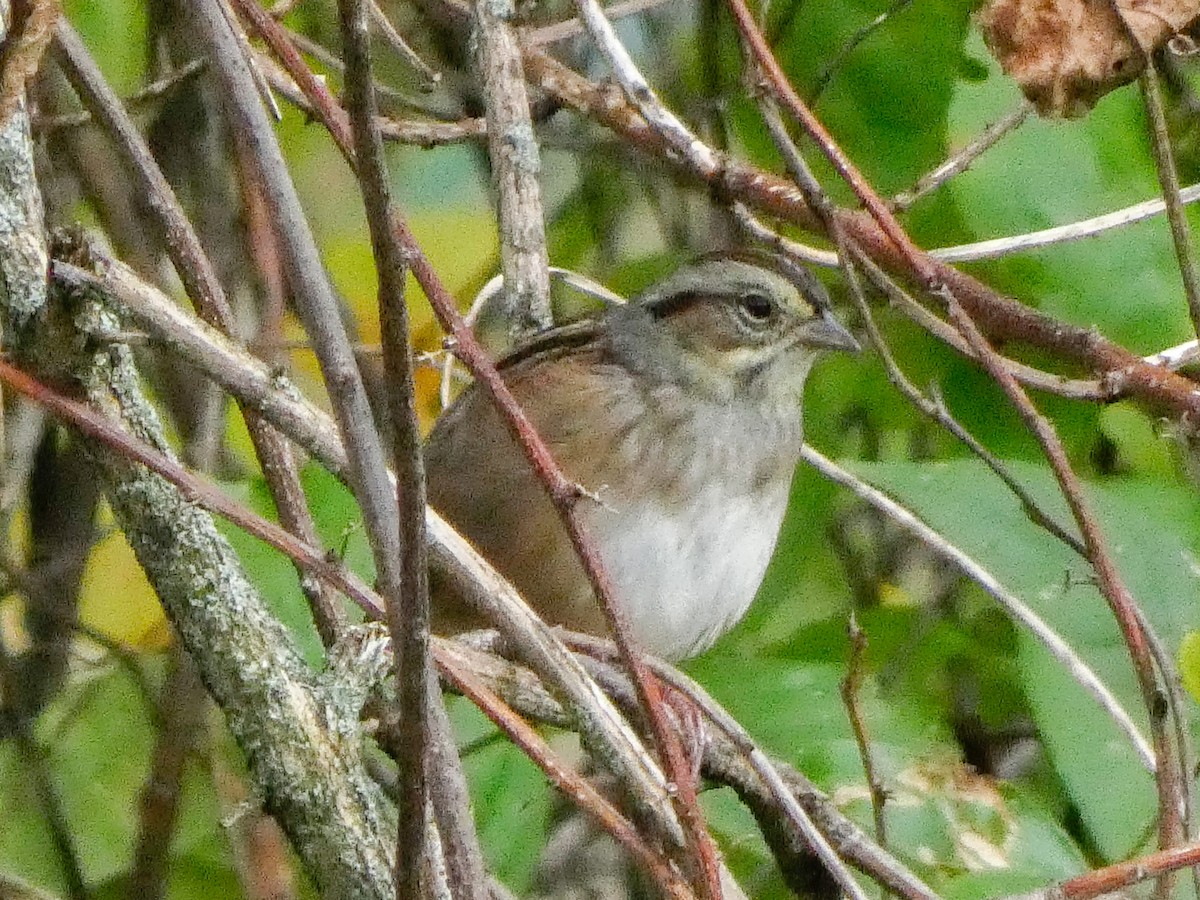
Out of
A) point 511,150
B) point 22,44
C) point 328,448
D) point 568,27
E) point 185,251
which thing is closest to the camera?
point 22,44

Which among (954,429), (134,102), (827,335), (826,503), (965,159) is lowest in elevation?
(826,503)

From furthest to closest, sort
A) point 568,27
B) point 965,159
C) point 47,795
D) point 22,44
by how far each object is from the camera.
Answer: point 47,795 < point 568,27 < point 965,159 < point 22,44

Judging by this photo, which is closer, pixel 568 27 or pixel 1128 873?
pixel 1128 873

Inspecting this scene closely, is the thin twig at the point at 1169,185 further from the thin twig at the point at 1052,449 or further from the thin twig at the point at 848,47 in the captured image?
the thin twig at the point at 848,47

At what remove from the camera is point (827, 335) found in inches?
109

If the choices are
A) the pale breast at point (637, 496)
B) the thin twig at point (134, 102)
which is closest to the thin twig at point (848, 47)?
the pale breast at point (637, 496)

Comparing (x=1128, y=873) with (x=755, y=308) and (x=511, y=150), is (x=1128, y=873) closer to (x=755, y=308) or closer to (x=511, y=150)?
(x=511, y=150)

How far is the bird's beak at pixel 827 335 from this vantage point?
2.73m

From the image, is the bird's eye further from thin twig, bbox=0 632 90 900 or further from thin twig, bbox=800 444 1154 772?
thin twig, bbox=0 632 90 900

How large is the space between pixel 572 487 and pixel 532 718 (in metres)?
0.48

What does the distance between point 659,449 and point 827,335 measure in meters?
0.30

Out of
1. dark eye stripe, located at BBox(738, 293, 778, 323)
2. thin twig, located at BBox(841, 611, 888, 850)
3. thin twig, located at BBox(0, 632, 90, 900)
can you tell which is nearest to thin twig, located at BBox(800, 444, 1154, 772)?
thin twig, located at BBox(841, 611, 888, 850)

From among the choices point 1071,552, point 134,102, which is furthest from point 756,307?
point 134,102

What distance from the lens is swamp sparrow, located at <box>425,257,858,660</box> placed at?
269cm
